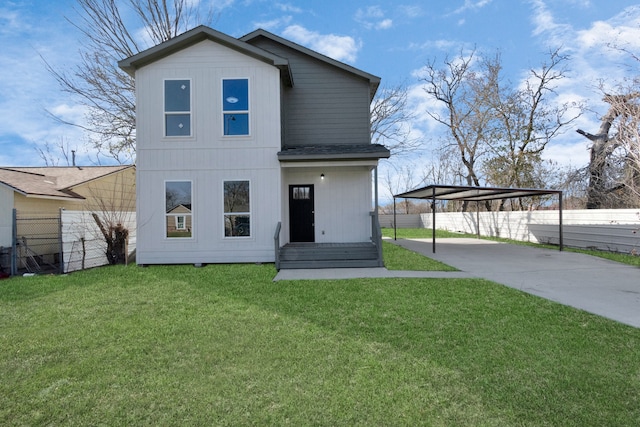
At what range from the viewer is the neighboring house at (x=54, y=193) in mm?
10203

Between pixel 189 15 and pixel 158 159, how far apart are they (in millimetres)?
10314

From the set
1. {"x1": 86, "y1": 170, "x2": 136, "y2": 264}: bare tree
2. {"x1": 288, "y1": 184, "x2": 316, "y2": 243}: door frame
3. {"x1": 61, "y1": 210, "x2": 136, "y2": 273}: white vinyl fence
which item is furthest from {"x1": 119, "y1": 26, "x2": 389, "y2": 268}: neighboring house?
{"x1": 61, "y1": 210, "x2": 136, "y2": 273}: white vinyl fence

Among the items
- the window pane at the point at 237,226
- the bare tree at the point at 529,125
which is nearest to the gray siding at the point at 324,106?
the window pane at the point at 237,226

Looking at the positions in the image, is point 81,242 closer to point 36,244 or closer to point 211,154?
point 36,244

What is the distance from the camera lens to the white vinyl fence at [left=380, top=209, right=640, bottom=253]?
33.1 ft

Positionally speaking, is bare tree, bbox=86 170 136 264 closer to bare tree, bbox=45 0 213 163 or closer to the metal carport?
bare tree, bbox=45 0 213 163

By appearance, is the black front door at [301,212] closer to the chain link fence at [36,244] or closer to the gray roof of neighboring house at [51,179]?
the chain link fence at [36,244]

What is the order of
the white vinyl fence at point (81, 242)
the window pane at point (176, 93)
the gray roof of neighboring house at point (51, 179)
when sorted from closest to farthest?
the white vinyl fence at point (81, 242) → the window pane at point (176, 93) → the gray roof of neighboring house at point (51, 179)

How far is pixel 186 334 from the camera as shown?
154 inches

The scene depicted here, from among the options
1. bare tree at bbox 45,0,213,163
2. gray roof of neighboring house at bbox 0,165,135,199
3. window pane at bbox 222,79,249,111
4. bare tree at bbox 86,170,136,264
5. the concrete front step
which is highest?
bare tree at bbox 45,0,213,163

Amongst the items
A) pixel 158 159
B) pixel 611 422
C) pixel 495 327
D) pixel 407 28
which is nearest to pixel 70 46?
pixel 158 159

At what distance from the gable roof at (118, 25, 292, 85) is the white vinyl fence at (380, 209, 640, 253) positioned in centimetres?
1184

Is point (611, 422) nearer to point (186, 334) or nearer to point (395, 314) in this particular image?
point (395, 314)

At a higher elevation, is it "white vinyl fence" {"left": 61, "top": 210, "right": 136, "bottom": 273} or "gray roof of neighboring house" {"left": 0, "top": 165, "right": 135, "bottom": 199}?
"gray roof of neighboring house" {"left": 0, "top": 165, "right": 135, "bottom": 199}
